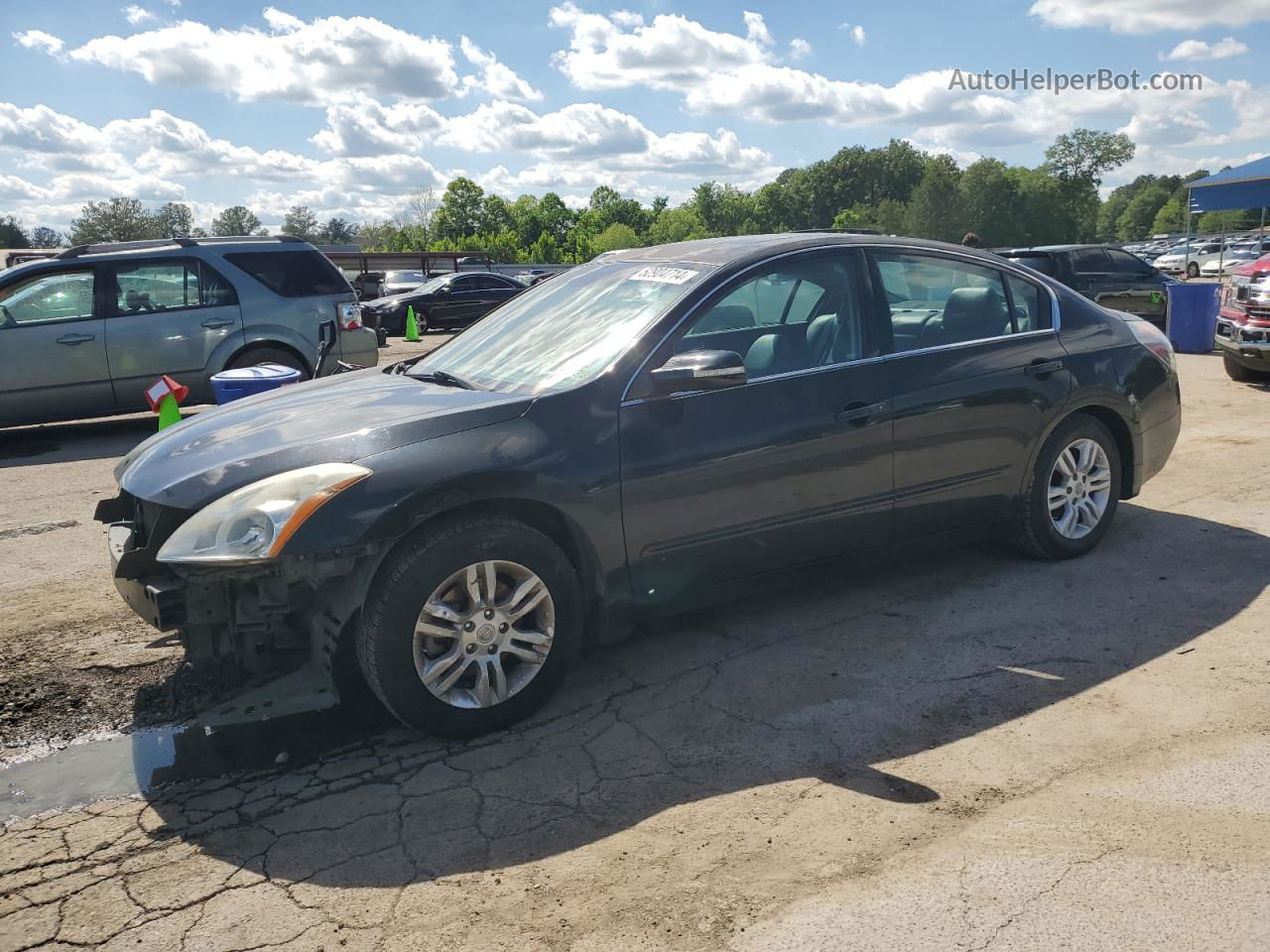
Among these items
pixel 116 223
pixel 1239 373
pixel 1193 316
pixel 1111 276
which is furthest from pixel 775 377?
pixel 116 223

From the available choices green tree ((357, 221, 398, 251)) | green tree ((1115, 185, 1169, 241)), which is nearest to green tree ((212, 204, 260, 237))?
green tree ((357, 221, 398, 251))

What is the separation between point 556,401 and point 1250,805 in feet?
8.49

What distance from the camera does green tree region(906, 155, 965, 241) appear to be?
11525 centimetres

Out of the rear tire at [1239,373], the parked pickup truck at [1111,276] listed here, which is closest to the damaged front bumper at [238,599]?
the rear tire at [1239,373]

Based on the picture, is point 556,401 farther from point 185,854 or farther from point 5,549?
point 5,549

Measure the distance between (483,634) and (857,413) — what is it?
1.88 meters

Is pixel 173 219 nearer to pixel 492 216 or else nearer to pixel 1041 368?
pixel 492 216

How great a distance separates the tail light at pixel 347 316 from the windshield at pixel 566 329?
18.3ft

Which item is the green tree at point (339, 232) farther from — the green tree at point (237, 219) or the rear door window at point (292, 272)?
the rear door window at point (292, 272)

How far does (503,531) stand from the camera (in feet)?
12.0

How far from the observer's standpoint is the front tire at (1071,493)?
5.24 meters

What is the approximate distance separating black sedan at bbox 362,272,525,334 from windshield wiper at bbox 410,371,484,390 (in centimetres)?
2086

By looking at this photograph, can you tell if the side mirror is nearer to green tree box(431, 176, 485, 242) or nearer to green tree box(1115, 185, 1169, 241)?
green tree box(431, 176, 485, 242)

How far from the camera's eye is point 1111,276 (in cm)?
1734
